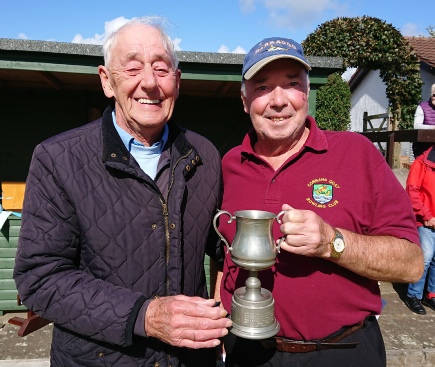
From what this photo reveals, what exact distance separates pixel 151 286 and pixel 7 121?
15.0ft

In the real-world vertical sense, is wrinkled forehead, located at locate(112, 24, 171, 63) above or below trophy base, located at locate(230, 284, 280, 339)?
above

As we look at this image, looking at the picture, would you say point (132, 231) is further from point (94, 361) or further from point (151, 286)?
point (94, 361)

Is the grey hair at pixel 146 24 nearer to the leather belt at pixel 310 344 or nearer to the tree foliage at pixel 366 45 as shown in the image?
the leather belt at pixel 310 344

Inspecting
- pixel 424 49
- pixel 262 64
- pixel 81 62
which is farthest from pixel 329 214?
pixel 424 49

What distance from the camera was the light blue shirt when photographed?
1.81 m

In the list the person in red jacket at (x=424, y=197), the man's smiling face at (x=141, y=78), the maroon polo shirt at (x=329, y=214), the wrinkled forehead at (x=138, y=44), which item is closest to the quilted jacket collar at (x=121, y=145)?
the man's smiling face at (x=141, y=78)

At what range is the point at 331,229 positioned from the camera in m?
1.61

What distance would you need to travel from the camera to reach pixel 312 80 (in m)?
3.82

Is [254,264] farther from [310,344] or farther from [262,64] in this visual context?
[262,64]

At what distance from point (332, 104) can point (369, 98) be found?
1016 centimetres

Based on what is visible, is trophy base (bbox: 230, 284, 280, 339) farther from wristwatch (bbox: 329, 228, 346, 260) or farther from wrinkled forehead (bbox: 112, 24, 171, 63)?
wrinkled forehead (bbox: 112, 24, 171, 63)

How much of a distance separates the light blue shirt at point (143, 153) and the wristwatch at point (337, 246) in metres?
0.90

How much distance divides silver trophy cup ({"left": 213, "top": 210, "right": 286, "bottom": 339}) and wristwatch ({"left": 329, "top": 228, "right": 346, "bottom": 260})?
25 centimetres

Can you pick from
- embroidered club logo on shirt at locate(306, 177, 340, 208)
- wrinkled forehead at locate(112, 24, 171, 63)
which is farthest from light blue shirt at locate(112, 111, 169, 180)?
embroidered club logo on shirt at locate(306, 177, 340, 208)
